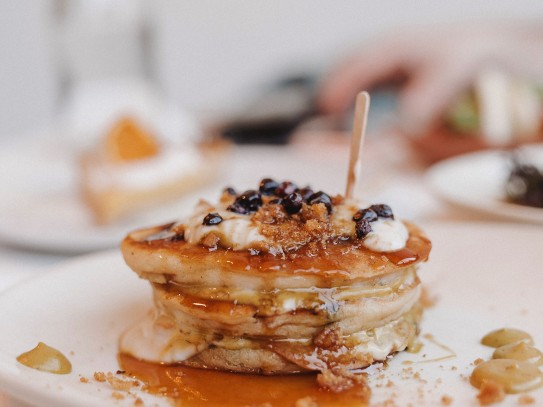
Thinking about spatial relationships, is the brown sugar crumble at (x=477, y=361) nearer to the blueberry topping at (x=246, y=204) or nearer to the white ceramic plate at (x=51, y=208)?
the blueberry topping at (x=246, y=204)

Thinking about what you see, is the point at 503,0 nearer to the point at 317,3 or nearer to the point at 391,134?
the point at 317,3

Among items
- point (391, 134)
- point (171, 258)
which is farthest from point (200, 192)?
point (171, 258)

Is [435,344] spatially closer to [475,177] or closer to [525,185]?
[525,185]

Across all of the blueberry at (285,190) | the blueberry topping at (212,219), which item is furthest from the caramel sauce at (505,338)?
the blueberry topping at (212,219)

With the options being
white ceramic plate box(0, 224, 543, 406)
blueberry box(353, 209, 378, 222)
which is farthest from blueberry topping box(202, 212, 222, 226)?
white ceramic plate box(0, 224, 543, 406)

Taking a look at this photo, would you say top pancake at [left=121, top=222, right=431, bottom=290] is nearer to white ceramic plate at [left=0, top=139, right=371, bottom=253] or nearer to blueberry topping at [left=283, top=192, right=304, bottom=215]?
blueberry topping at [left=283, top=192, right=304, bottom=215]

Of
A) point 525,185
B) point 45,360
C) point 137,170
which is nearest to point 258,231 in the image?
point 45,360
